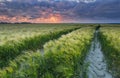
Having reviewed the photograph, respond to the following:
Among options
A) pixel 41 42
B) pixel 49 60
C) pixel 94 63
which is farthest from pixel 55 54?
pixel 41 42

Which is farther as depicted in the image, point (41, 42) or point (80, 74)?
point (41, 42)

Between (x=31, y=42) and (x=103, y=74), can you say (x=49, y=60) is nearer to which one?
(x=103, y=74)

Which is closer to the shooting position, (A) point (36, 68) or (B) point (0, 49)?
(A) point (36, 68)

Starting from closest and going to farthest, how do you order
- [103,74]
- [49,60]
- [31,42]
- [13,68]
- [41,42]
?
1. [13,68]
2. [49,60]
3. [103,74]
4. [31,42]
5. [41,42]

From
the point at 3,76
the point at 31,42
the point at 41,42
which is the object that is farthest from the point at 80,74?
the point at 41,42

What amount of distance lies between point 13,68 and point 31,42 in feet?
32.8

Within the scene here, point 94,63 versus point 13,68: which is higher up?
point 13,68

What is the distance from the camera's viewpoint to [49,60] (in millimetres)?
8070

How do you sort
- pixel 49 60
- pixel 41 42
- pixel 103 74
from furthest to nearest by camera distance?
pixel 41 42 < pixel 103 74 < pixel 49 60

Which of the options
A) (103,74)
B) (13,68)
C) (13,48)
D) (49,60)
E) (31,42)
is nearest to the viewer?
(13,68)

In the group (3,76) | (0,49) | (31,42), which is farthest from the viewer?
(31,42)

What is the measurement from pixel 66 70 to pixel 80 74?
1.23 meters

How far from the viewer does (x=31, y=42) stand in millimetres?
16734

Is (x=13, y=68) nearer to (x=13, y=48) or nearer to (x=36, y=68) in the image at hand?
(x=36, y=68)
